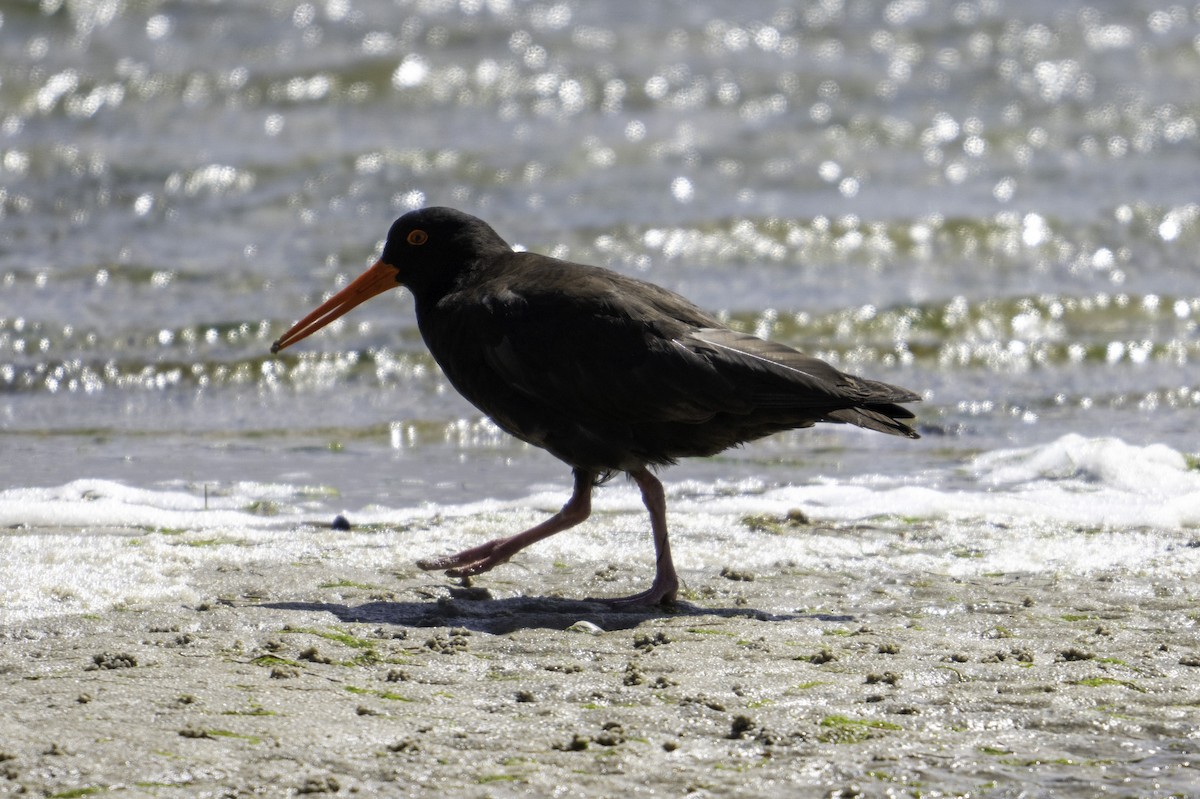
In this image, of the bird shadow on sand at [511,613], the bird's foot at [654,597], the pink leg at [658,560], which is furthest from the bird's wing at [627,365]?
the bird shadow on sand at [511,613]

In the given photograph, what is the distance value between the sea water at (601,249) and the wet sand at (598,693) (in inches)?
19.4

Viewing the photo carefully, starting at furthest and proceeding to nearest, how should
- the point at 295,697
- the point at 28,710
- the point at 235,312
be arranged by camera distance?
1. the point at 235,312
2. the point at 295,697
3. the point at 28,710

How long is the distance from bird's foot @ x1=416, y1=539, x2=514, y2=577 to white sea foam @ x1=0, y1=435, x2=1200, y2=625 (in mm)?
196

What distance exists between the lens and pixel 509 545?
5020mm

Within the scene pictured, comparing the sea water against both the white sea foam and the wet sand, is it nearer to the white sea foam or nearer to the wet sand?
the white sea foam

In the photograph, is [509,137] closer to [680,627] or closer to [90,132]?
[90,132]

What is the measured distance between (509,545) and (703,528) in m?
1.02

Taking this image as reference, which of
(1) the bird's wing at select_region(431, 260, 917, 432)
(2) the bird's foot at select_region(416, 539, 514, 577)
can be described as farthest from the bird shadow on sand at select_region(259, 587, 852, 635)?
(1) the bird's wing at select_region(431, 260, 917, 432)

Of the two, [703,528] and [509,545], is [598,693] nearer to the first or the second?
[509,545]

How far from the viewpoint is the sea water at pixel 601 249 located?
6.04 meters

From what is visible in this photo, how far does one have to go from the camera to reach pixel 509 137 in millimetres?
16516

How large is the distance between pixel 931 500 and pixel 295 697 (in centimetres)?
350

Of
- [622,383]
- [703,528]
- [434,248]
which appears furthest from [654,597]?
[434,248]

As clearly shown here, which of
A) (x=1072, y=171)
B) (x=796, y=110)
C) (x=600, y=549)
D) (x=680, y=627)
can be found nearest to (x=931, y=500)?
(x=600, y=549)
